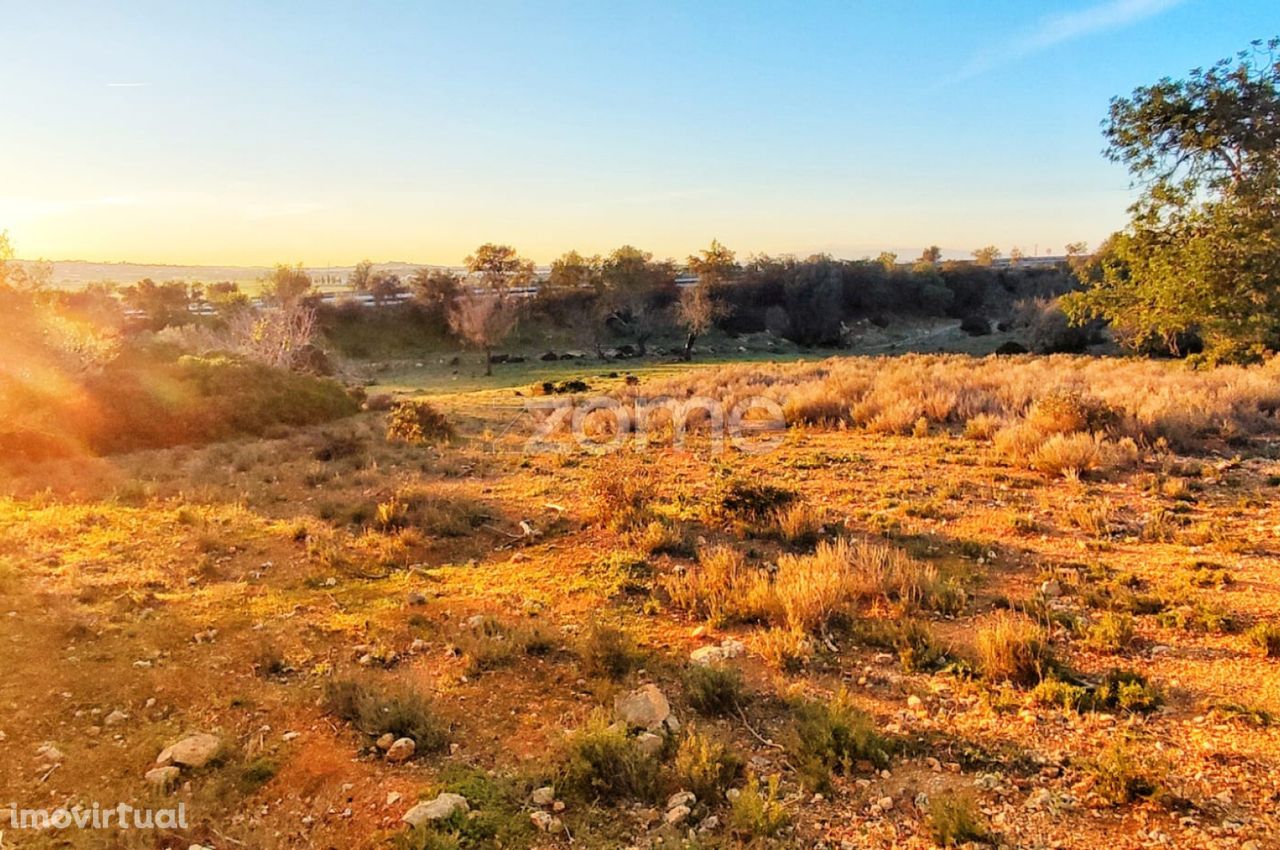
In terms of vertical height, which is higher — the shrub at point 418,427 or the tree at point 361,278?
the tree at point 361,278

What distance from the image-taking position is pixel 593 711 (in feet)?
13.2

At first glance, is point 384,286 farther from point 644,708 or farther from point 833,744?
point 833,744

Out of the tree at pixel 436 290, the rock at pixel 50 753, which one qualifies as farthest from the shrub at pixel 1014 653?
the tree at pixel 436 290

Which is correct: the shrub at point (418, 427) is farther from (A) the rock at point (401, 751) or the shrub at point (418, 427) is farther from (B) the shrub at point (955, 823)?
(B) the shrub at point (955, 823)

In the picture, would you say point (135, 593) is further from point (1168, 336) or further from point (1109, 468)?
point (1168, 336)

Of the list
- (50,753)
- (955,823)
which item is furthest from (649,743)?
(50,753)

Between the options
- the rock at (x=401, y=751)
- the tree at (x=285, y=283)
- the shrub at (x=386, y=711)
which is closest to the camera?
the rock at (x=401, y=751)

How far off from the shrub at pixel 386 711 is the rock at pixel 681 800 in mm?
1388

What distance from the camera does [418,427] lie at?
571 inches

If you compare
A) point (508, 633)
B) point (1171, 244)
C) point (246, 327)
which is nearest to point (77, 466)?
point (508, 633)

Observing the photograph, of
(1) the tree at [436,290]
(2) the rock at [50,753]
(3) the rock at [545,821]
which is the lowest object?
(3) the rock at [545,821]

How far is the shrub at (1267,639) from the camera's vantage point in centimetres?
429

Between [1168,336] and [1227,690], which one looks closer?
[1227,690]

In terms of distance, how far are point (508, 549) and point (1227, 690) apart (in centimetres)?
617
